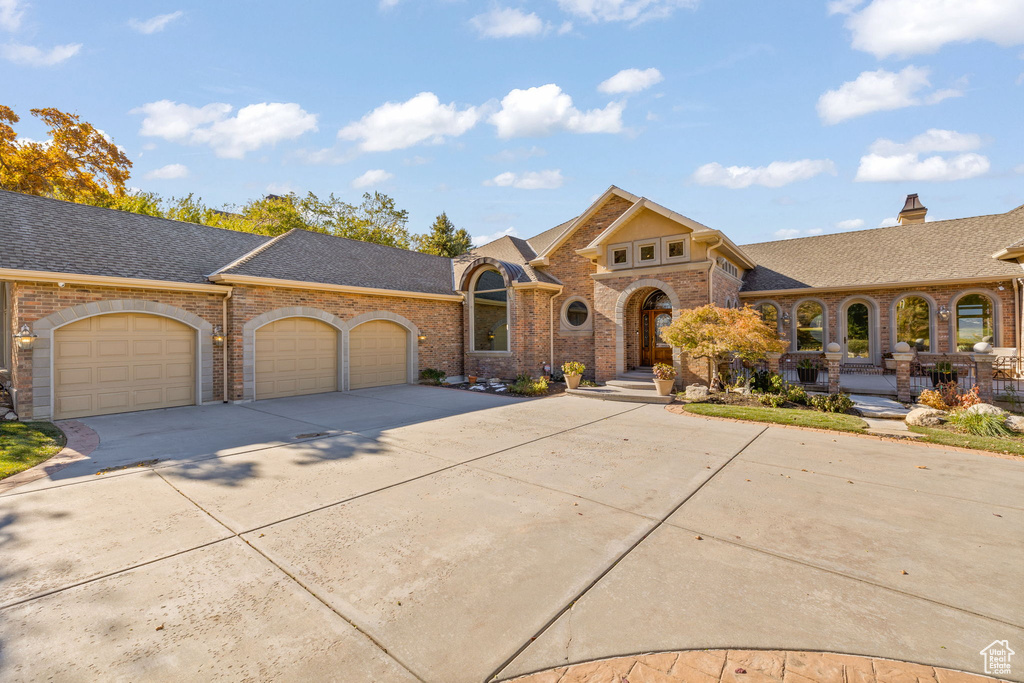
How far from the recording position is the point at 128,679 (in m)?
2.34

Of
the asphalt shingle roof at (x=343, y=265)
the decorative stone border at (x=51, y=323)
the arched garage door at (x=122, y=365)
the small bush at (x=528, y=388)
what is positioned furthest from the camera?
the small bush at (x=528, y=388)

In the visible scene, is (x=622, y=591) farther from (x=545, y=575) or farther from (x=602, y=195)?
(x=602, y=195)

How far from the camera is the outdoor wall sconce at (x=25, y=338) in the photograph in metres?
8.73

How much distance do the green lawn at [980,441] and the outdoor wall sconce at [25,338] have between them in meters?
16.6

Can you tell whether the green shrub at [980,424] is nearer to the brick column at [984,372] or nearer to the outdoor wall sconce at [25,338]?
the brick column at [984,372]

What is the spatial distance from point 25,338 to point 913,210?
3140cm

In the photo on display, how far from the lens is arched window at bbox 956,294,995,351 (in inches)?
543

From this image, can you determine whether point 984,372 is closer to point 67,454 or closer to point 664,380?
point 664,380

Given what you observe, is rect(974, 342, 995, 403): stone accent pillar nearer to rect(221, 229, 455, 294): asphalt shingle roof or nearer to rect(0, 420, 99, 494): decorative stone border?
rect(221, 229, 455, 294): asphalt shingle roof

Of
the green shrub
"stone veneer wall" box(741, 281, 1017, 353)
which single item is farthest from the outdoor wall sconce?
"stone veneer wall" box(741, 281, 1017, 353)

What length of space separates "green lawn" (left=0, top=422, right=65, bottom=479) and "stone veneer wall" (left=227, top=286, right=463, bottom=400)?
377 cm

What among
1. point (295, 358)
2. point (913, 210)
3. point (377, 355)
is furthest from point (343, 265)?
point (913, 210)

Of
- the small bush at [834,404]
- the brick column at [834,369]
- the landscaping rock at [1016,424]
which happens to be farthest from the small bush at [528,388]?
the landscaping rock at [1016,424]

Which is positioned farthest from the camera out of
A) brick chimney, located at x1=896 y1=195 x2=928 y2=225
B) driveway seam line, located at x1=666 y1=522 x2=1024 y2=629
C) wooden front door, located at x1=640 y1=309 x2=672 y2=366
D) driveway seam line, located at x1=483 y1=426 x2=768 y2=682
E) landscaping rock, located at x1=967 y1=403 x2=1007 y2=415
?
brick chimney, located at x1=896 y1=195 x2=928 y2=225
